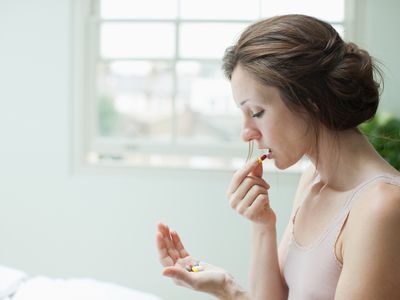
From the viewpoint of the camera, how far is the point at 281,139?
3.91 feet

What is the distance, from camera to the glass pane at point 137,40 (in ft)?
11.1

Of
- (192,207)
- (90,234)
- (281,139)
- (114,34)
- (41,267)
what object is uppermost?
(114,34)

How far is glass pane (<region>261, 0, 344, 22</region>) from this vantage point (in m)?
3.25

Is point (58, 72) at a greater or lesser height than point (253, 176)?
greater

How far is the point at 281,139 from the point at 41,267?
274 centimetres

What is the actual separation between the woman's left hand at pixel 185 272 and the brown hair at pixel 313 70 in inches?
16.1

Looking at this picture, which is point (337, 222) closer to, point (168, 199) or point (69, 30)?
point (168, 199)

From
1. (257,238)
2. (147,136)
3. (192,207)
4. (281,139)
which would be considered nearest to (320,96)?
(281,139)

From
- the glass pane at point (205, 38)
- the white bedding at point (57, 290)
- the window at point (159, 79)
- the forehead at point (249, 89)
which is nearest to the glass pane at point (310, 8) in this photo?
the window at point (159, 79)

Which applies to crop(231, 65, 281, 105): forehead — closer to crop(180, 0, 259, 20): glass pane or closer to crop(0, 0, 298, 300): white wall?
crop(0, 0, 298, 300): white wall

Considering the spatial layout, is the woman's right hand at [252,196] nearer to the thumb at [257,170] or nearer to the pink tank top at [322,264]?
the thumb at [257,170]

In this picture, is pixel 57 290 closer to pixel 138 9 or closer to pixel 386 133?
pixel 386 133

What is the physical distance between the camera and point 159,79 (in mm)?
3455

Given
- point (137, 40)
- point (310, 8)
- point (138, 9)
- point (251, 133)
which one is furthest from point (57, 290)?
point (310, 8)
